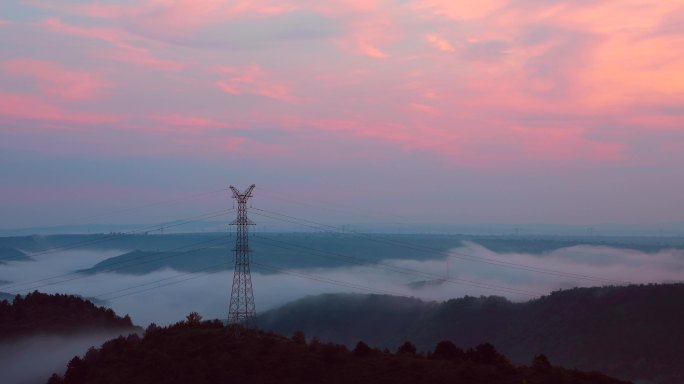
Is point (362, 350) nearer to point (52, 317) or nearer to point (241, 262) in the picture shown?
point (241, 262)

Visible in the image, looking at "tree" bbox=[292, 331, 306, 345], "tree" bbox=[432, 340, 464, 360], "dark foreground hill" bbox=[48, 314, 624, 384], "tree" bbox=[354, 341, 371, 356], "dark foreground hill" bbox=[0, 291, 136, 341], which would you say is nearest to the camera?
"dark foreground hill" bbox=[48, 314, 624, 384]

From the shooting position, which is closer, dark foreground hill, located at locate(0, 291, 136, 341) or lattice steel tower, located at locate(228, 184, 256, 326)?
lattice steel tower, located at locate(228, 184, 256, 326)

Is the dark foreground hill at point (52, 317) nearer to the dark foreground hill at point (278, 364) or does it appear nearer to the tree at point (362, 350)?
the dark foreground hill at point (278, 364)

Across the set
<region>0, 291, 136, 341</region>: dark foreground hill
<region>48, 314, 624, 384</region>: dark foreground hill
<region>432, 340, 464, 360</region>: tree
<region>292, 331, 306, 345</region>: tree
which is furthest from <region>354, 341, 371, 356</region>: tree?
<region>0, 291, 136, 341</region>: dark foreground hill

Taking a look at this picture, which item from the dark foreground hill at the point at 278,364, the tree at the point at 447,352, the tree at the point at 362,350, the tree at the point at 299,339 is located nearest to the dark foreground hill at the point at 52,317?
the dark foreground hill at the point at 278,364

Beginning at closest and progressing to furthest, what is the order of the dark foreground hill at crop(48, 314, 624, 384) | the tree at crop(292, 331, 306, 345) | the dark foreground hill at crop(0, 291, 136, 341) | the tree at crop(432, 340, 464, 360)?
1. the dark foreground hill at crop(48, 314, 624, 384)
2. the tree at crop(432, 340, 464, 360)
3. the tree at crop(292, 331, 306, 345)
4. the dark foreground hill at crop(0, 291, 136, 341)

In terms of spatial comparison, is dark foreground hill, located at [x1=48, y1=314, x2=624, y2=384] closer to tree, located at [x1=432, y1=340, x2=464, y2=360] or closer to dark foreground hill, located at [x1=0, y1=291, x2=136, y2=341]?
tree, located at [x1=432, y1=340, x2=464, y2=360]

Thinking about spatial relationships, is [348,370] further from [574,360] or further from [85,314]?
[574,360]
